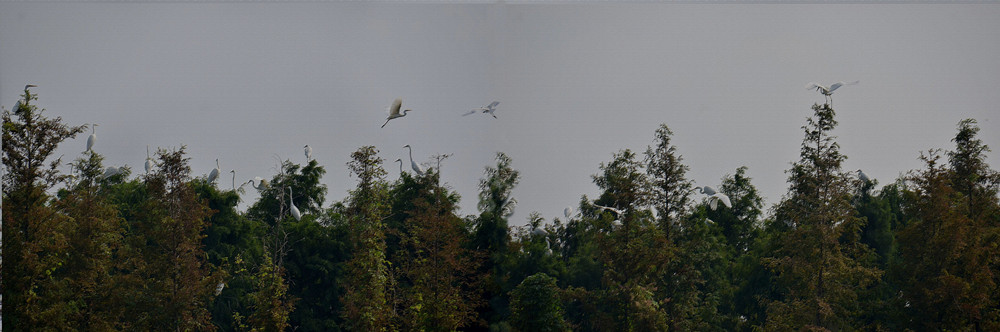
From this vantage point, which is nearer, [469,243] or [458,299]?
[458,299]

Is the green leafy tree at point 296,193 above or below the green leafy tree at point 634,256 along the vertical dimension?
above

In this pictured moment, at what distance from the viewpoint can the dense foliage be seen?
13352mm

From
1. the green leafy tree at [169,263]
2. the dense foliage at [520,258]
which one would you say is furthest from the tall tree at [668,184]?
the green leafy tree at [169,263]

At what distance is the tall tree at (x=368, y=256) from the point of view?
13812 millimetres

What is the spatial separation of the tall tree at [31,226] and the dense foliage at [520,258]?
2cm

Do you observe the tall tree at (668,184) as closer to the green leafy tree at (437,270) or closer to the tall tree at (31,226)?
the green leafy tree at (437,270)

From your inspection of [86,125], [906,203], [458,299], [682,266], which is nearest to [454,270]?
[458,299]

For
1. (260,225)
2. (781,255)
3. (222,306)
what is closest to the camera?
(781,255)

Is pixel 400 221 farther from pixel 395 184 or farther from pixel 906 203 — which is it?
pixel 906 203

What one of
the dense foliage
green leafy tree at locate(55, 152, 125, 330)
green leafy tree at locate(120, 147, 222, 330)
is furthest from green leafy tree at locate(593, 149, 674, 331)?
green leafy tree at locate(55, 152, 125, 330)

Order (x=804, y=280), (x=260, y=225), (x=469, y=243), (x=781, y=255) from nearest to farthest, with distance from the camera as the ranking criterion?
(x=804, y=280), (x=781, y=255), (x=469, y=243), (x=260, y=225)

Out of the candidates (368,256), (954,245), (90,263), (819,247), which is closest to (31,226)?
(90,263)

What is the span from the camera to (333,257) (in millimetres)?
18078

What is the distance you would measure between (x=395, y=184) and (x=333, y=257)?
1931 millimetres
